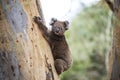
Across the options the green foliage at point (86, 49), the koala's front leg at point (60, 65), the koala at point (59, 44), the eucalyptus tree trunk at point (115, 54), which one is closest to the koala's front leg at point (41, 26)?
the koala at point (59, 44)

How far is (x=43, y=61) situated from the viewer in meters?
5.53

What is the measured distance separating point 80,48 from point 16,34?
519 inches

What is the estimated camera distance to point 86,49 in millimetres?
18188

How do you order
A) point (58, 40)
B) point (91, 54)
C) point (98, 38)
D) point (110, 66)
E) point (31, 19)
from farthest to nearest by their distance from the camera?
point (91, 54), point (98, 38), point (58, 40), point (110, 66), point (31, 19)

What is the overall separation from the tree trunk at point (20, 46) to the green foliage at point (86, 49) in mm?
10734

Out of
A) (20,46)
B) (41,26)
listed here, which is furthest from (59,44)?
(20,46)

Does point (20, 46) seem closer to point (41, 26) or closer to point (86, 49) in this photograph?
point (41, 26)

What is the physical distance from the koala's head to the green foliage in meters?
9.09

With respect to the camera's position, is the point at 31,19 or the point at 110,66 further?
the point at 110,66

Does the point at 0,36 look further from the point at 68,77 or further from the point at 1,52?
the point at 68,77

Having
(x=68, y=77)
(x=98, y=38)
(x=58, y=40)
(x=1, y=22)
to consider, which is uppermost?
(x=1, y=22)

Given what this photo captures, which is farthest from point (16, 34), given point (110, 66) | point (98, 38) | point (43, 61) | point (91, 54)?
point (91, 54)

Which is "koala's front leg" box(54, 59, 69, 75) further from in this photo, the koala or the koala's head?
the koala's head

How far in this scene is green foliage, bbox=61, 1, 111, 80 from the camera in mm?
17047
